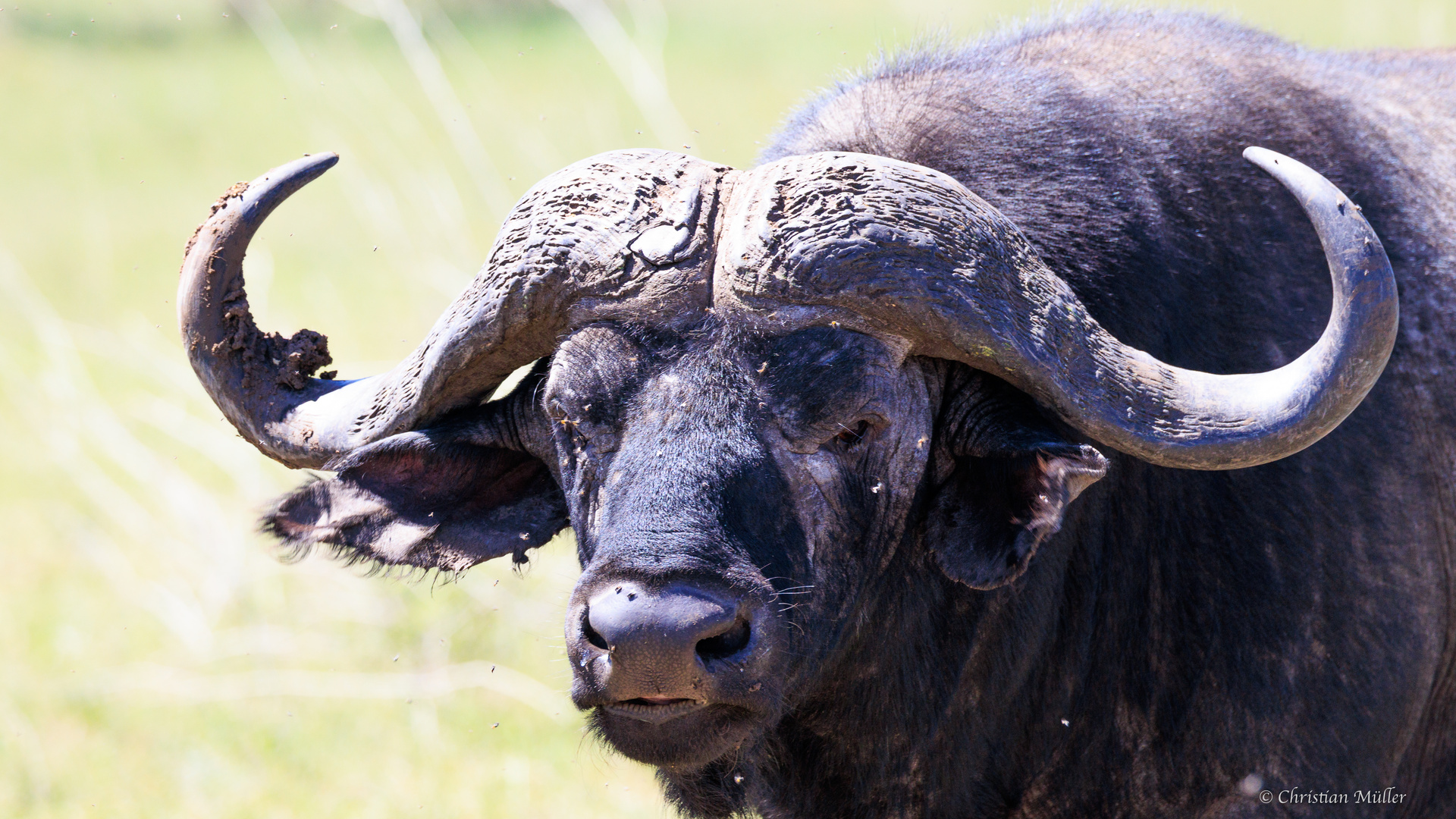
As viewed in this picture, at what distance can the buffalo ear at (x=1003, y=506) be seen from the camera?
2.99 m

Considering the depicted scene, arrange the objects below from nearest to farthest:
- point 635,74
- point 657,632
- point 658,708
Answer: point 657,632
point 658,708
point 635,74

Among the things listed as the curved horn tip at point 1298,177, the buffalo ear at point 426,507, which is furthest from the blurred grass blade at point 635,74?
the curved horn tip at point 1298,177

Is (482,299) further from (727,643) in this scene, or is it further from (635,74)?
(635,74)

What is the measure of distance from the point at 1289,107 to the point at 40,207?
19.8 m


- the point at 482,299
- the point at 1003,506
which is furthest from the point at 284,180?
the point at 1003,506

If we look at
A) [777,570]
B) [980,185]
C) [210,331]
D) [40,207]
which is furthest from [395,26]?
[40,207]

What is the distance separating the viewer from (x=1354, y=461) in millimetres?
3717

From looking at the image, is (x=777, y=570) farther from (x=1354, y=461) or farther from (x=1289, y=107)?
(x=1289, y=107)

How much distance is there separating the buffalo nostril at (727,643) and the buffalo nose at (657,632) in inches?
1.0

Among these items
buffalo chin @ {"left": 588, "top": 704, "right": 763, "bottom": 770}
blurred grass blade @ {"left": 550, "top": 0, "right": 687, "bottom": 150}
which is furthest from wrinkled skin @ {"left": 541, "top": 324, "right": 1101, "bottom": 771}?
blurred grass blade @ {"left": 550, "top": 0, "right": 687, "bottom": 150}

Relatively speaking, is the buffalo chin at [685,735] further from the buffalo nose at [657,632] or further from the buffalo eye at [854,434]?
the buffalo eye at [854,434]

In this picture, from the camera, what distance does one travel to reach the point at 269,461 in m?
9.80

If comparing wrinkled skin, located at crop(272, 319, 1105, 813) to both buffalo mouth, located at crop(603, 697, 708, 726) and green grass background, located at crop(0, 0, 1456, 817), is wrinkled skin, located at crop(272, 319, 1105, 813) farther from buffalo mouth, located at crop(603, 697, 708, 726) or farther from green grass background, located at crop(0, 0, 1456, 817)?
green grass background, located at crop(0, 0, 1456, 817)

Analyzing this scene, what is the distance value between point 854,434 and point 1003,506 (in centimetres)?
41
